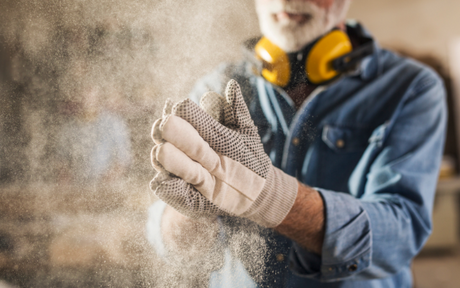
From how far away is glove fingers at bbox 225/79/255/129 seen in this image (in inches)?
16.9

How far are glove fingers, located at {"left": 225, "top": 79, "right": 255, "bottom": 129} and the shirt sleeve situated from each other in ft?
0.76

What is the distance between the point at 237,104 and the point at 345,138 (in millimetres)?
387

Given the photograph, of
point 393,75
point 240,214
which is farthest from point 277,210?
point 393,75

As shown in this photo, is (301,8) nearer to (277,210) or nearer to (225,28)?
(225,28)

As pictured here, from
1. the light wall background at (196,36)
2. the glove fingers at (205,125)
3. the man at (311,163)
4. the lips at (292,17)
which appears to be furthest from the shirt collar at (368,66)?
the glove fingers at (205,125)

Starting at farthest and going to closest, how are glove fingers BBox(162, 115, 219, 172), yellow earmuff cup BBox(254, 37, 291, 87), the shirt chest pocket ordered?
1. the shirt chest pocket
2. yellow earmuff cup BBox(254, 37, 291, 87)
3. glove fingers BBox(162, 115, 219, 172)

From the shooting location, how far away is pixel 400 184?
2.40ft

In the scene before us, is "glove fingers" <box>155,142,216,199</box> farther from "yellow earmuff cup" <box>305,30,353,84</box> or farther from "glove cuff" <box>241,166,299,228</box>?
"yellow earmuff cup" <box>305,30,353,84</box>

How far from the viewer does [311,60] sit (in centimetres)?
59

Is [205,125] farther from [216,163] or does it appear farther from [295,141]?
[295,141]

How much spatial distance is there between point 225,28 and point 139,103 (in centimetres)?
18

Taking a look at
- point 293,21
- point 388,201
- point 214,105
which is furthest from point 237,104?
point 388,201

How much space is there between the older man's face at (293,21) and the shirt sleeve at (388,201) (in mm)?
272

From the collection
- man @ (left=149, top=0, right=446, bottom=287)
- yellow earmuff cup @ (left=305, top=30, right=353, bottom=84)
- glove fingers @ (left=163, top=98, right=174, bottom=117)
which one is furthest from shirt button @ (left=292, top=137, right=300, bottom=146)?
glove fingers @ (left=163, top=98, right=174, bottom=117)
